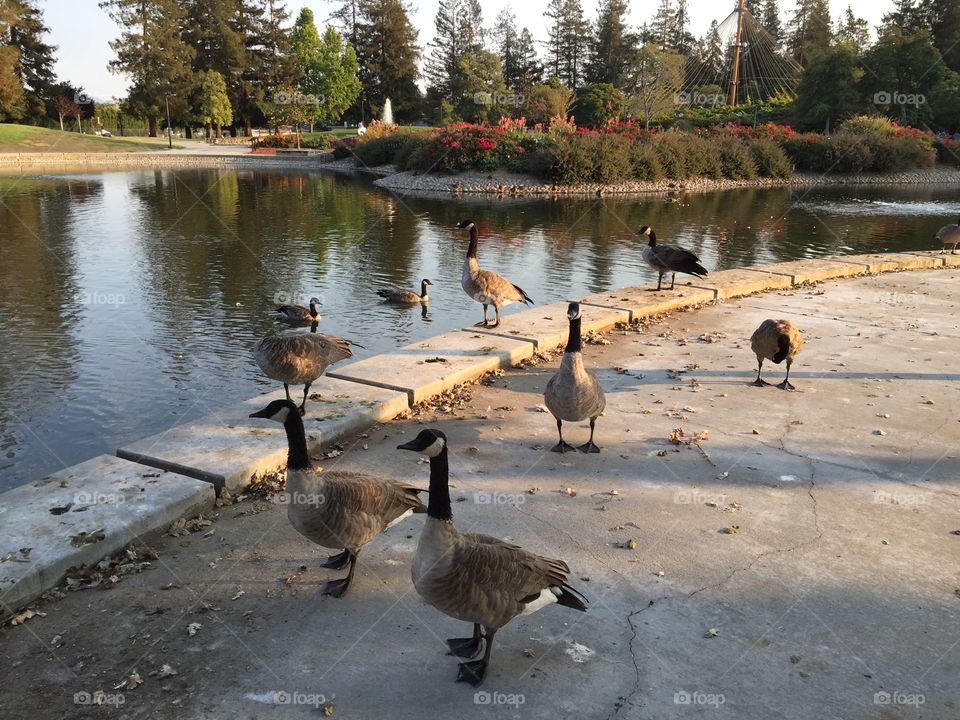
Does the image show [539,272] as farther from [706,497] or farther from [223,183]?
[223,183]

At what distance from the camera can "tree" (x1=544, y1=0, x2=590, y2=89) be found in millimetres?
116062

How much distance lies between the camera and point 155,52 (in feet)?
258

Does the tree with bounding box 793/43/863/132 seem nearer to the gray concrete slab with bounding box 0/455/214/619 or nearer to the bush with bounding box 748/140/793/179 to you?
the bush with bounding box 748/140/793/179

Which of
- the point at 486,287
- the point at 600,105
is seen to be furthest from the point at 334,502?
the point at 600,105

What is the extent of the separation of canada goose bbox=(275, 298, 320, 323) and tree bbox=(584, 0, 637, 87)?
109 metres

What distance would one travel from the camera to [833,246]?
25141 millimetres

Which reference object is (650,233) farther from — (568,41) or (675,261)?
(568,41)

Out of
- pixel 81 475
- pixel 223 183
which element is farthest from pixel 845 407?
pixel 223 183

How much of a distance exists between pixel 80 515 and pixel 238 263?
15.6m

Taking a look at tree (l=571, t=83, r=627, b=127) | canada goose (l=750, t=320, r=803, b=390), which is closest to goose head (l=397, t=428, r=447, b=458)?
canada goose (l=750, t=320, r=803, b=390)

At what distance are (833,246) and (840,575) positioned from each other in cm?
2314

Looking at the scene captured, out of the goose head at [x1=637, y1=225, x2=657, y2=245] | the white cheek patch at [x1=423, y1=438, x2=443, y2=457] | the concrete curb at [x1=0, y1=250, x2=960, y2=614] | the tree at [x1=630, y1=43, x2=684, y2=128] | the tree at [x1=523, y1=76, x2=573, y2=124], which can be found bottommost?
the concrete curb at [x1=0, y1=250, x2=960, y2=614]

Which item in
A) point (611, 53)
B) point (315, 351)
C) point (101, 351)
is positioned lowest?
point (101, 351)

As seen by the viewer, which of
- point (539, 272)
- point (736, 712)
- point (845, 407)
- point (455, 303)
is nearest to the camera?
point (736, 712)
